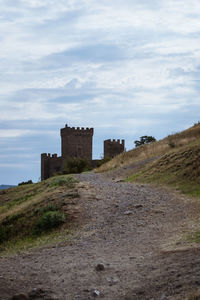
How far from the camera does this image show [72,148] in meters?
72.9

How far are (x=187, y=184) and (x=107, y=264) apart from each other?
11.3 m

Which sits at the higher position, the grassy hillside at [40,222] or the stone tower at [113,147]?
the stone tower at [113,147]

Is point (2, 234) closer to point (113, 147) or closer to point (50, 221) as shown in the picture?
point (50, 221)

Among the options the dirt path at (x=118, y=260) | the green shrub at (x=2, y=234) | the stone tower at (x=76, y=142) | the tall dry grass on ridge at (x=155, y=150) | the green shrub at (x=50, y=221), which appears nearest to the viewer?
the dirt path at (x=118, y=260)

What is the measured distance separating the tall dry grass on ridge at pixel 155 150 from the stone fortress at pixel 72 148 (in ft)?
105

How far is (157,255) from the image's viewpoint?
33.7 feet

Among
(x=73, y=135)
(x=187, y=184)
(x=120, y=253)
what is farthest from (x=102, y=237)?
(x=73, y=135)

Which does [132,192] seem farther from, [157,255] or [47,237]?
[157,255]

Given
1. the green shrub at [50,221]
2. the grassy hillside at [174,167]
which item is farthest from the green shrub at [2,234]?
the grassy hillside at [174,167]

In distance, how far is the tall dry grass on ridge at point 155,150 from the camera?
3300 cm

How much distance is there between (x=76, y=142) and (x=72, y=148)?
46.5 inches

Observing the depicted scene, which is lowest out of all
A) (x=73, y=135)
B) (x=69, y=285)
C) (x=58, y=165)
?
(x=69, y=285)

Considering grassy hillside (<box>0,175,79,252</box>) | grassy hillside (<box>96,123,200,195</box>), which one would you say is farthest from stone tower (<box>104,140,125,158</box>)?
grassy hillside (<box>0,175,79,252</box>)

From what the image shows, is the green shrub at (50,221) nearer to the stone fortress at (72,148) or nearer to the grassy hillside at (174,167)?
the grassy hillside at (174,167)
